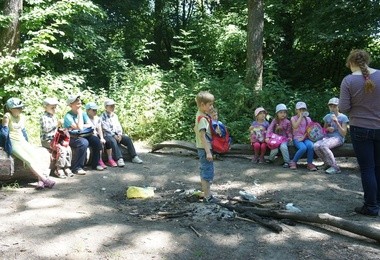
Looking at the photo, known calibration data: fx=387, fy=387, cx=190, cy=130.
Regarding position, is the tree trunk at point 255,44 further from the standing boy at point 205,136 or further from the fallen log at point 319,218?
the fallen log at point 319,218

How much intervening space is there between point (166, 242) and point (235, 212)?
3.83 ft

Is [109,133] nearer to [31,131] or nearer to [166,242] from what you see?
[31,131]

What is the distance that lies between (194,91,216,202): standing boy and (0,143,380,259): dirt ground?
351 mm

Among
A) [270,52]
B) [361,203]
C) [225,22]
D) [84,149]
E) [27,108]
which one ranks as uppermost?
[225,22]

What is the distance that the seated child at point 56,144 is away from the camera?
677cm

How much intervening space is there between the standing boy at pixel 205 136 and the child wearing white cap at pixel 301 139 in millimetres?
2719

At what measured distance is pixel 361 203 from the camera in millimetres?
5527

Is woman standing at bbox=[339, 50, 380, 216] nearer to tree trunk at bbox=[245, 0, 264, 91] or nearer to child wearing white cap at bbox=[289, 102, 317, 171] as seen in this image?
child wearing white cap at bbox=[289, 102, 317, 171]

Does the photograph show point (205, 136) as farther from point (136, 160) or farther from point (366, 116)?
point (136, 160)

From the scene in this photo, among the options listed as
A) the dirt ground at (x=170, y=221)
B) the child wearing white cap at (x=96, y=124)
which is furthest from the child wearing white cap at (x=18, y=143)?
the child wearing white cap at (x=96, y=124)

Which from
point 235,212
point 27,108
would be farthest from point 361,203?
point 27,108

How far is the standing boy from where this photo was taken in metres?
5.21

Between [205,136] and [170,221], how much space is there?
1250 millimetres

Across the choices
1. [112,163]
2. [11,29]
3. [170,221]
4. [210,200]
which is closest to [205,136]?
[210,200]
